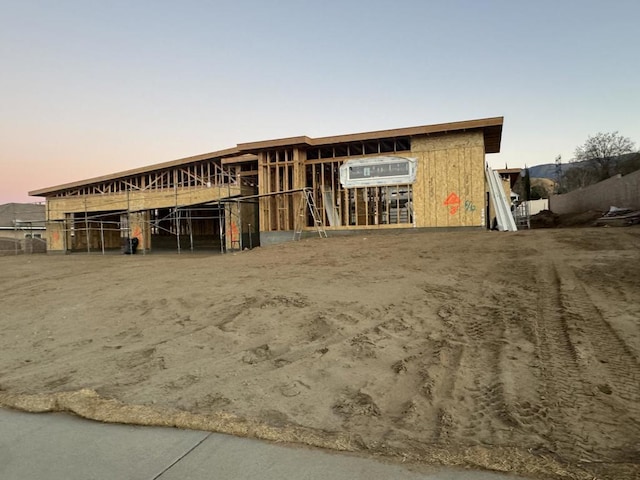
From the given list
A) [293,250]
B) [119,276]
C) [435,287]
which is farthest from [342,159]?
A: [435,287]

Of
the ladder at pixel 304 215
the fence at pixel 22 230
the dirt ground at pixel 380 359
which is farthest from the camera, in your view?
the fence at pixel 22 230

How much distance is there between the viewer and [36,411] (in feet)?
13.1

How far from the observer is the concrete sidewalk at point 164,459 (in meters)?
2.73

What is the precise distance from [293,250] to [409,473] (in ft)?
42.6

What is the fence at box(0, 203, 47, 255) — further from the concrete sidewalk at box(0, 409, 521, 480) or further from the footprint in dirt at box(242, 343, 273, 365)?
the concrete sidewalk at box(0, 409, 521, 480)

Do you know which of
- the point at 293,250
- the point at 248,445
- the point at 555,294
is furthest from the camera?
the point at 293,250

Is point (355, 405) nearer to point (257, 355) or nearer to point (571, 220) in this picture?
point (257, 355)

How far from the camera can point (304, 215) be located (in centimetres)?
2056

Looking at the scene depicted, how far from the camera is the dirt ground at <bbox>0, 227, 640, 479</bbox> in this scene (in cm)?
321

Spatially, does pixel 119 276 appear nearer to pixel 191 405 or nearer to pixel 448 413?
pixel 191 405

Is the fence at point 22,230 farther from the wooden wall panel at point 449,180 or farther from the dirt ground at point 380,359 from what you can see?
the dirt ground at point 380,359

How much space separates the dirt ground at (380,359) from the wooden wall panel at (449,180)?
326 inches

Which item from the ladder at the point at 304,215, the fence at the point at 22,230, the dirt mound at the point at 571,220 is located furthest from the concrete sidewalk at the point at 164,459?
the fence at the point at 22,230

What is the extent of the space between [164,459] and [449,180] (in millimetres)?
17041
